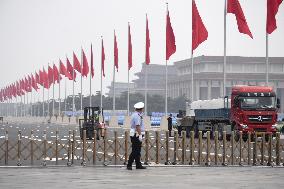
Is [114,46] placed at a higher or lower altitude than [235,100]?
higher

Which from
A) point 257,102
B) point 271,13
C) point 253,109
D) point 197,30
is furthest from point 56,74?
point 253,109

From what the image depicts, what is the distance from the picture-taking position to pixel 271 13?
43938mm

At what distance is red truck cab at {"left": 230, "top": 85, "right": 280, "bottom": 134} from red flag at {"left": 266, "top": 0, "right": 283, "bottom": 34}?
12.9 ft

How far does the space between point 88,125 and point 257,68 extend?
147 metres

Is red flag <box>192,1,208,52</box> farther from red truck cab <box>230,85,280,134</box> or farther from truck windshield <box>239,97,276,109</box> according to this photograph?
truck windshield <box>239,97,276,109</box>

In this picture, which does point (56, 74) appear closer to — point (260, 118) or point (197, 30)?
point (197, 30)

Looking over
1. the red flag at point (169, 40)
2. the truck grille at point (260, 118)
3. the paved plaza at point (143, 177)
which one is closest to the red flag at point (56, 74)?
the red flag at point (169, 40)

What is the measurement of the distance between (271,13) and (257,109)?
5801 millimetres

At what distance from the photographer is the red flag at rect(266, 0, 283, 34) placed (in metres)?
43.7

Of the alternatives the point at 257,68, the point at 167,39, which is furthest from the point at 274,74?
the point at 167,39

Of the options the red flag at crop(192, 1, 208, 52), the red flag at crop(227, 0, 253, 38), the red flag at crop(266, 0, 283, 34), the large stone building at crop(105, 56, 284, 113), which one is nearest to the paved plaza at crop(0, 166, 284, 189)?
the red flag at crop(266, 0, 283, 34)

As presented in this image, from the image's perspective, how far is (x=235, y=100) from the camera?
4262cm

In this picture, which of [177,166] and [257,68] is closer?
[177,166]

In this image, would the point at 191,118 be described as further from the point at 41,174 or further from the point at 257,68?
the point at 257,68
